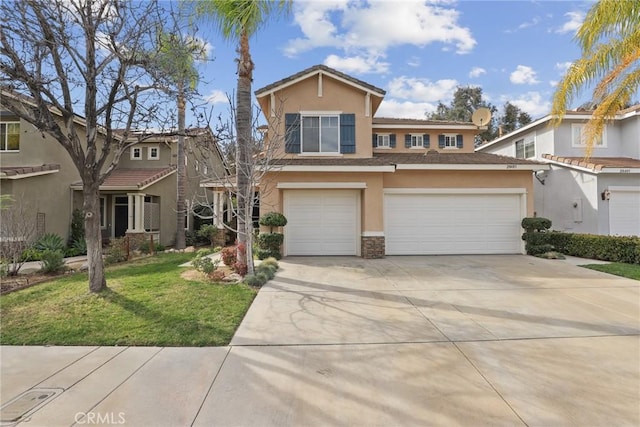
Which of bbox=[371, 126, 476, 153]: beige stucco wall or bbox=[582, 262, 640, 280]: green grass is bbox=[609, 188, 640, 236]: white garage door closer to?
bbox=[582, 262, 640, 280]: green grass

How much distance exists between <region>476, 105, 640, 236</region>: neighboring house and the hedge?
9.53 ft

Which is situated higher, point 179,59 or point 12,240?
point 179,59

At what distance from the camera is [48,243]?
13023 mm

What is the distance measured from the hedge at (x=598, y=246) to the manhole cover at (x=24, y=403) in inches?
553

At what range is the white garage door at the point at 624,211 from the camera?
547 inches

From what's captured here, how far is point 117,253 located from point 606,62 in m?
16.0

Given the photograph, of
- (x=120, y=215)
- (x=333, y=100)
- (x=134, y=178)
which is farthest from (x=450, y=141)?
(x=120, y=215)

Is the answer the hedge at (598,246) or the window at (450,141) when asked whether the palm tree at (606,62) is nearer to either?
the hedge at (598,246)

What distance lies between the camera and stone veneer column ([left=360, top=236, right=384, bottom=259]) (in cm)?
1181

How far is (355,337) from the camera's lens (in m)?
4.80

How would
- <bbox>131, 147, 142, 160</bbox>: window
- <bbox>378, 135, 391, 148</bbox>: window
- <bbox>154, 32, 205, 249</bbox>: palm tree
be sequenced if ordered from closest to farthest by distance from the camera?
<bbox>154, 32, 205, 249</bbox>: palm tree → <bbox>378, 135, 391, 148</bbox>: window → <bbox>131, 147, 142, 160</bbox>: window

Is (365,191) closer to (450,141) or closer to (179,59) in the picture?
(179,59)

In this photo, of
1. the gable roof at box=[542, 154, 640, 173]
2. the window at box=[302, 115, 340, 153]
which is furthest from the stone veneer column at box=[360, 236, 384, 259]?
the gable roof at box=[542, 154, 640, 173]

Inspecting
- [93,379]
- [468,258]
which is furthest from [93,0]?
[468,258]
